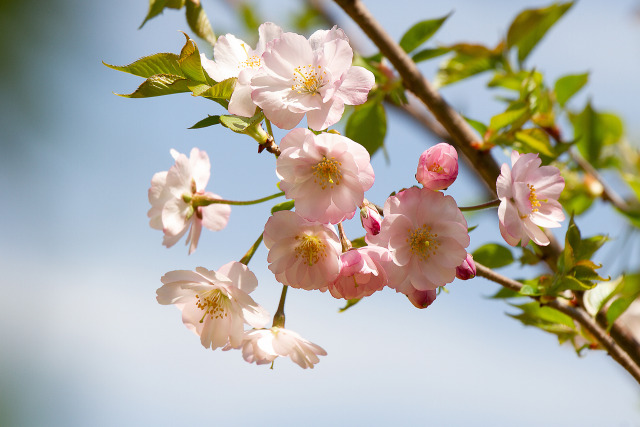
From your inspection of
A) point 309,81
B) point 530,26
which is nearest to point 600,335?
point 309,81

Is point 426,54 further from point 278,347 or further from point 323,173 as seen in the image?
point 278,347

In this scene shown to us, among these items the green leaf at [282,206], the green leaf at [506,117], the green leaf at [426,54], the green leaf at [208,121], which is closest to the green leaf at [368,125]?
the green leaf at [426,54]

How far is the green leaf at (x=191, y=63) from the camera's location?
0.74 metres

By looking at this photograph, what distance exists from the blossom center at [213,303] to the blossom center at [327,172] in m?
0.27

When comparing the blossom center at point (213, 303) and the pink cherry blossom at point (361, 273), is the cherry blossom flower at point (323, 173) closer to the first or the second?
the pink cherry blossom at point (361, 273)

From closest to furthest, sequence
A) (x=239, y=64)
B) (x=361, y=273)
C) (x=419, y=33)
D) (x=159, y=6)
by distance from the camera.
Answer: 1. (x=361, y=273)
2. (x=239, y=64)
3. (x=159, y=6)
4. (x=419, y=33)

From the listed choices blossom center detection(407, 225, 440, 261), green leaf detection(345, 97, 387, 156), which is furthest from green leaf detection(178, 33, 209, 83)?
green leaf detection(345, 97, 387, 156)

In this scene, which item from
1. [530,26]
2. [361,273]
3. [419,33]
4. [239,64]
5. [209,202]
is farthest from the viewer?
[530,26]

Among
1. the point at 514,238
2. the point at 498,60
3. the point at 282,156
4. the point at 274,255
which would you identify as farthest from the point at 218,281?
the point at 498,60

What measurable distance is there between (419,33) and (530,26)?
0.40 metres

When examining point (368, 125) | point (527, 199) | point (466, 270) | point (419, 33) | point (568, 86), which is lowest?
point (466, 270)

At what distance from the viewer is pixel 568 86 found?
4.79ft

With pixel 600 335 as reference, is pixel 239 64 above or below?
above

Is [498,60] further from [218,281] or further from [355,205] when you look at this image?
[218,281]
